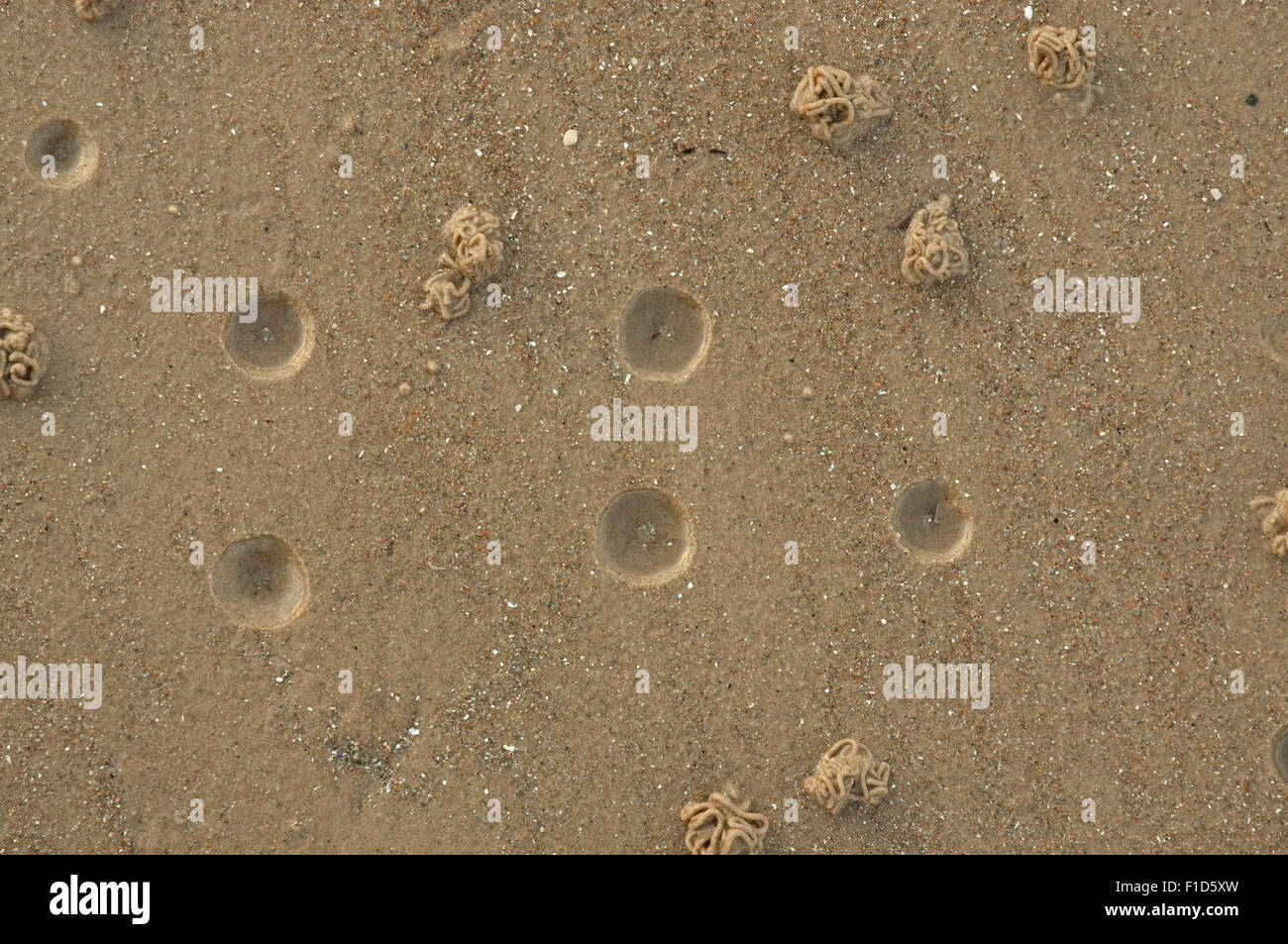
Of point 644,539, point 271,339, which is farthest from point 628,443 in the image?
point 271,339

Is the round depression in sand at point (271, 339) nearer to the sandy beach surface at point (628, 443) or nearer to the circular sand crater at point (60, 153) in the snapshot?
the sandy beach surface at point (628, 443)

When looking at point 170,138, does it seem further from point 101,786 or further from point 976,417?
point 976,417

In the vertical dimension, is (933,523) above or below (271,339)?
below

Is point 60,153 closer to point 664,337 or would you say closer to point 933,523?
point 664,337

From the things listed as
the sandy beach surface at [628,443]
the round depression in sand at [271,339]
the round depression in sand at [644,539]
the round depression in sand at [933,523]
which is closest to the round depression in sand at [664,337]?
the sandy beach surface at [628,443]

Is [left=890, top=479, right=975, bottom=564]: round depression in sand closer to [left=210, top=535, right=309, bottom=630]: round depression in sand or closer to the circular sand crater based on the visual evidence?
[left=210, top=535, right=309, bottom=630]: round depression in sand

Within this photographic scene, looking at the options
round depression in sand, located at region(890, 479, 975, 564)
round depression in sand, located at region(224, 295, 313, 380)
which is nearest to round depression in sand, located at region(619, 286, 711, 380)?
round depression in sand, located at region(890, 479, 975, 564)
